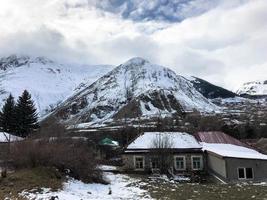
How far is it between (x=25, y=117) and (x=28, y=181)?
2107 inches

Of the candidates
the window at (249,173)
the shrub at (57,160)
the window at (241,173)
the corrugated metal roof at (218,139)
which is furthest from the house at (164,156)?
the shrub at (57,160)

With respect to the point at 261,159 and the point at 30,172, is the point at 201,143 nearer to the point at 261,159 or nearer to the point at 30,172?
the point at 261,159

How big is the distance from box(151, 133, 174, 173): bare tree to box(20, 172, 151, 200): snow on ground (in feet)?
45.5

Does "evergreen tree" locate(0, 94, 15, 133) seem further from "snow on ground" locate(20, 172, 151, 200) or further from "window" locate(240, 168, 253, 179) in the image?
"snow on ground" locate(20, 172, 151, 200)

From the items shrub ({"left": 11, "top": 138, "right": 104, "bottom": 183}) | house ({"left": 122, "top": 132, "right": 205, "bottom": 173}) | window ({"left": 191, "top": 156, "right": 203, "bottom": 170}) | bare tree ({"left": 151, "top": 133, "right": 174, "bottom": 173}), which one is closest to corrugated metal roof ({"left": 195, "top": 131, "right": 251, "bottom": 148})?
house ({"left": 122, "top": 132, "right": 205, "bottom": 173})

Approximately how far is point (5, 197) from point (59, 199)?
3248mm

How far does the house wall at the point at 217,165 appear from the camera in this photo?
37.3 metres

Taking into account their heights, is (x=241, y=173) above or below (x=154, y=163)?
below

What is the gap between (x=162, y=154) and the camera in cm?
4409

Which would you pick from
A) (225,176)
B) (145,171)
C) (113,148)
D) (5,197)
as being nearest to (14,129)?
(113,148)

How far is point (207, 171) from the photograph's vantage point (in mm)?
43625

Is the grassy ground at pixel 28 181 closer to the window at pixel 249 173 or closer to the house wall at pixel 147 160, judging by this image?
the window at pixel 249 173

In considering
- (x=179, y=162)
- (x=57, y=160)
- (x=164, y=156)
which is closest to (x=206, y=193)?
(x=57, y=160)

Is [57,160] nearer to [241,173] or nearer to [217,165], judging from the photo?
[241,173]
